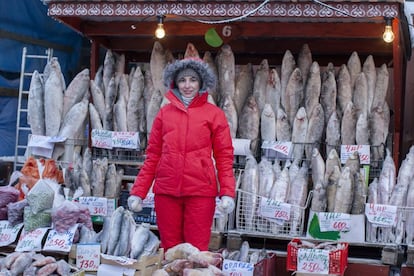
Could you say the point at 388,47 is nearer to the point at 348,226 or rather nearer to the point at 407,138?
the point at 407,138

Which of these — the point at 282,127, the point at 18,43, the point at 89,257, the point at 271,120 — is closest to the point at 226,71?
the point at 271,120

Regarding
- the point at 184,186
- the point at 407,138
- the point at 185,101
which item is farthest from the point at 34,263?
the point at 407,138

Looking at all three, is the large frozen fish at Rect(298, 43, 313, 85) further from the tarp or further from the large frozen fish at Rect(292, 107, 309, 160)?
the tarp

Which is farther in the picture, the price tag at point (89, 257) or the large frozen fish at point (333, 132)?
the large frozen fish at point (333, 132)

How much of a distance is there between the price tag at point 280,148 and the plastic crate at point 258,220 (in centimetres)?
51

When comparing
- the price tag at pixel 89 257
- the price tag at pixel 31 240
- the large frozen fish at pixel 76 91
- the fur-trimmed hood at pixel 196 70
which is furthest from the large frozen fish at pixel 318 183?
the large frozen fish at pixel 76 91

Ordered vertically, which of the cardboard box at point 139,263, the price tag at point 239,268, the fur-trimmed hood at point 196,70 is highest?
the fur-trimmed hood at point 196,70

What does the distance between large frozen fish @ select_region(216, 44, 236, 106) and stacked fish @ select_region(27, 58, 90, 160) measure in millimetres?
1238

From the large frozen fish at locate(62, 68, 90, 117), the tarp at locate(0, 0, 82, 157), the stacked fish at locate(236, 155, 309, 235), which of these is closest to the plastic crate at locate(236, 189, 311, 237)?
the stacked fish at locate(236, 155, 309, 235)

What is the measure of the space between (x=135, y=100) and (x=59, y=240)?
208 cm

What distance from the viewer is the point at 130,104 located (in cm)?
626

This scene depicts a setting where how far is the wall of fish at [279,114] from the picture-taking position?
18.1 feet

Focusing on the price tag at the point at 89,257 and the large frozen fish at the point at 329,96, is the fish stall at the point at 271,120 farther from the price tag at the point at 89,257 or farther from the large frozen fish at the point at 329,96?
the price tag at the point at 89,257

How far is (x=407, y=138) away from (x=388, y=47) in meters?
1.27
